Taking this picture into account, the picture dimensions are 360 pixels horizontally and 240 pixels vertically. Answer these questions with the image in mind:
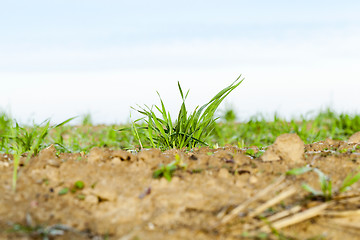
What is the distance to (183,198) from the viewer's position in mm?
1847

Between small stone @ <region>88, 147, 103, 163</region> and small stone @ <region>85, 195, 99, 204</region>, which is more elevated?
small stone @ <region>88, 147, 103, 163</region>

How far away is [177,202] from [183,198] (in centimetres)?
4

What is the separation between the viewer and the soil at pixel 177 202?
5.55 feet

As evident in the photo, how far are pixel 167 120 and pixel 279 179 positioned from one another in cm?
161

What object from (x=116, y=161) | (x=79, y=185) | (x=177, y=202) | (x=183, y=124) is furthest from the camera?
(x=183, y=124)

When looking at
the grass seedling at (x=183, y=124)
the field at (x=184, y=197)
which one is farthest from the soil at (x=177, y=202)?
the grass seedling at (x=183, y=124)

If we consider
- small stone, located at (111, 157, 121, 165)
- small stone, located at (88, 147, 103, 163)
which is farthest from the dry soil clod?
small stone, located at (88, 147, 103, 163)

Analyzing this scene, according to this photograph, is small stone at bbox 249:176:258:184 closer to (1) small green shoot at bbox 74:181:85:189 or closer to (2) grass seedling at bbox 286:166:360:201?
(2) grass seedling at bbox 286:166:360:201

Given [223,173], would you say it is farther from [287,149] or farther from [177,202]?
[287,149]

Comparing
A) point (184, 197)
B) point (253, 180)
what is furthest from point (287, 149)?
point (184, 197)

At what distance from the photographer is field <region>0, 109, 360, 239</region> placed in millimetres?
1689

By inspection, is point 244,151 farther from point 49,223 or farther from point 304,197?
point 49,223

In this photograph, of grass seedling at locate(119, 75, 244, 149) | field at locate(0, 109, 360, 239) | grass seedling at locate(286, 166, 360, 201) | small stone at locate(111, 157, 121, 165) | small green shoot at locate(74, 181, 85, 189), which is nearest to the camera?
field at locate(0, 109, 360, 239)

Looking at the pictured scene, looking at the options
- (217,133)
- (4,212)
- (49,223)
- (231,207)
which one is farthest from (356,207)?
(217,133)
